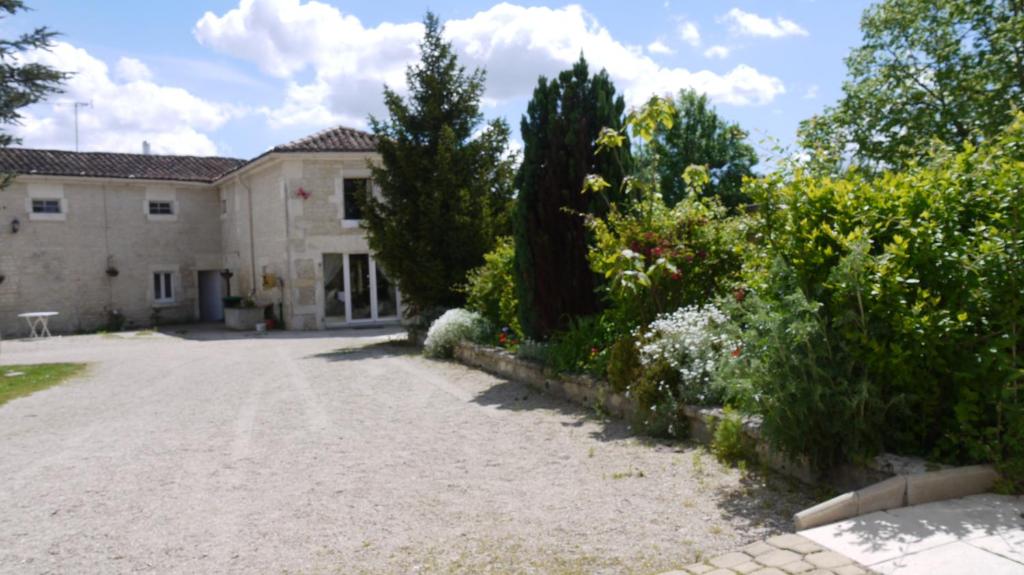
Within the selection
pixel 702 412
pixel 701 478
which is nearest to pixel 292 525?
pixel 701 478

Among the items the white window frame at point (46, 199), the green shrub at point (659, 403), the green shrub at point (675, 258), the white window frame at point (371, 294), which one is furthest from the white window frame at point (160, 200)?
the green shrub at point (659, 403)

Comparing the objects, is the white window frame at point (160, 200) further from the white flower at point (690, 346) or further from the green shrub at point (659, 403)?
the green shrub at point (659, 403)

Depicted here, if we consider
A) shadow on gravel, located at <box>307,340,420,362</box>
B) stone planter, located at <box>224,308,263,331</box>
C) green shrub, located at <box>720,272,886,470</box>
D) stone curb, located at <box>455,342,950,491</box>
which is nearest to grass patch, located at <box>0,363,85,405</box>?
shadow on gravel, located at <box>307,340,420,362</box>

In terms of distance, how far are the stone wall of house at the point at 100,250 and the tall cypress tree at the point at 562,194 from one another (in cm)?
2046

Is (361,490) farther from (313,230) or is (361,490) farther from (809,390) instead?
(313,230)

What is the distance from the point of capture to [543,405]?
Result: 8172mm

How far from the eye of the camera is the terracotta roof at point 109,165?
79.3 feet

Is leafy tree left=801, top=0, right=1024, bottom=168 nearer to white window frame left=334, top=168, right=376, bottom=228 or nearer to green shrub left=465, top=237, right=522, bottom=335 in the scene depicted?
green shrub left=465, top=237, right=522, bottom=335

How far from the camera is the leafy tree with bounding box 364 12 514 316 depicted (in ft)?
48.5

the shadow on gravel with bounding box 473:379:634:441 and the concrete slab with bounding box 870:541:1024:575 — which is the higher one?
the concrete slab with bounding box 870:541:1024:575

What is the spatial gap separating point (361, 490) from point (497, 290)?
739 cm

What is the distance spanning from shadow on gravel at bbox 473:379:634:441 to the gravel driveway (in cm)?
4

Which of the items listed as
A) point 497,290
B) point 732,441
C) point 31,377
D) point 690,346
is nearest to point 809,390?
point 732,441

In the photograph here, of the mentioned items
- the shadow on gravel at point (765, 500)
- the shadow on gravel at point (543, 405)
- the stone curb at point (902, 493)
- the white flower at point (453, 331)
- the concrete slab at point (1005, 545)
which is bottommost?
the shadow on gravel at point (543, 405)
